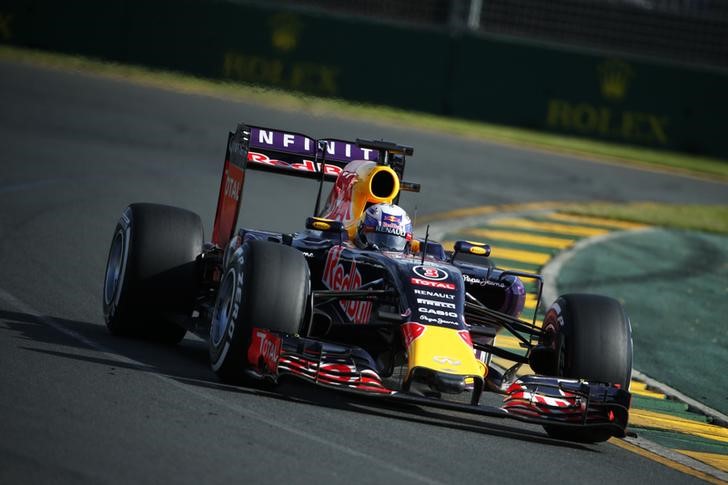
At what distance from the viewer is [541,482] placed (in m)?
7.63

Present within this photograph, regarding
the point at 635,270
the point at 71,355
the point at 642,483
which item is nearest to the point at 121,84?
the point at 635,270

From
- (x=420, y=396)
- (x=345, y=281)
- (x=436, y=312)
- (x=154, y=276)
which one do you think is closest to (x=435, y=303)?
(x=436, y=312)

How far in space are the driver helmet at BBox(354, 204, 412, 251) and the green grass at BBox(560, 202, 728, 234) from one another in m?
12.1

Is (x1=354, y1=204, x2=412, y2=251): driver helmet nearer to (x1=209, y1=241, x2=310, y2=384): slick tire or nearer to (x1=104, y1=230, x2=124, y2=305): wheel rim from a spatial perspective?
(x1=209, y1=241, x2=310, y2=384): slick tire

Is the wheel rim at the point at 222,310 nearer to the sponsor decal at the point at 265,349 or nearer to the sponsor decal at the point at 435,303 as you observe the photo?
the sponsor decal at the point at 265,349

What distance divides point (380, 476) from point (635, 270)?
10.7m

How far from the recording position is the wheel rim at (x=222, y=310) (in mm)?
9164

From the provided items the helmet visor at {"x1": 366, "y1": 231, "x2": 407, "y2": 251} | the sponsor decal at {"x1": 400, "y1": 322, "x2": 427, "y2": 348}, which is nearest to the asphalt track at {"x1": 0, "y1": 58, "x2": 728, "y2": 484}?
the sponsor decal at {"x1": 400, "y1": 322, "x2": 427, "y2": 348}

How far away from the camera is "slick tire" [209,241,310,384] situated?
8.66 meters

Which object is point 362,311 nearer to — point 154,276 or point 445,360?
point 445,360

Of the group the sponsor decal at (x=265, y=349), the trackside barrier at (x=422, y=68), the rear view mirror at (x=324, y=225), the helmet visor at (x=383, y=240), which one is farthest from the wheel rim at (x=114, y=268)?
the trackside barrier at (x=422, y=68)

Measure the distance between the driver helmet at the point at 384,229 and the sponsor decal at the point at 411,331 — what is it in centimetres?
147

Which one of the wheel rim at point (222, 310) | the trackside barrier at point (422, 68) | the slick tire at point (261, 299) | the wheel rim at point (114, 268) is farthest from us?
the trackside barrier at point (422, 68)

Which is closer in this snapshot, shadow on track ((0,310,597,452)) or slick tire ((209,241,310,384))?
slick tire ((209,241,310,384))
